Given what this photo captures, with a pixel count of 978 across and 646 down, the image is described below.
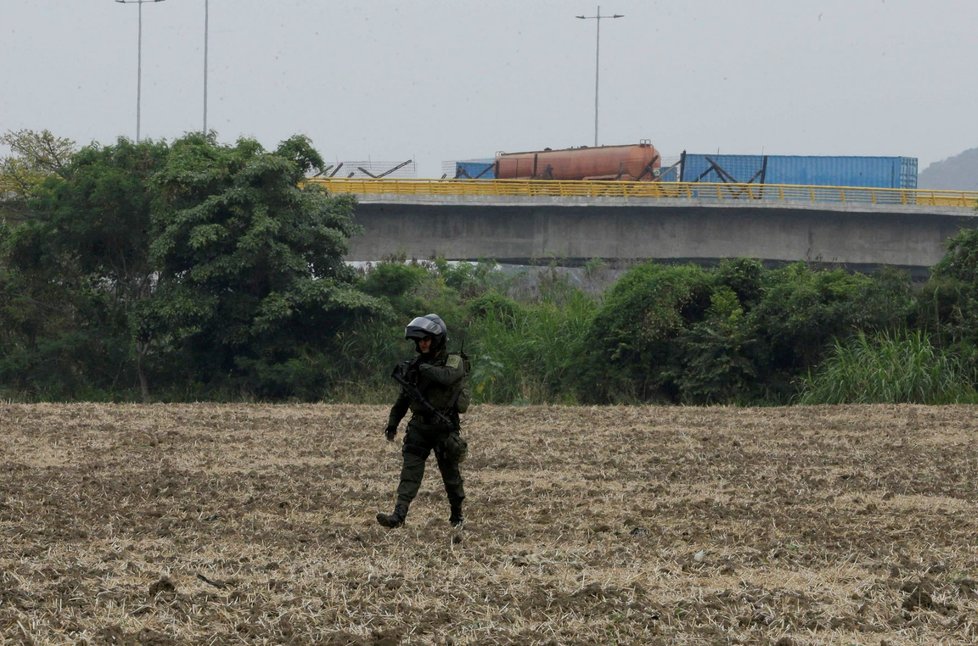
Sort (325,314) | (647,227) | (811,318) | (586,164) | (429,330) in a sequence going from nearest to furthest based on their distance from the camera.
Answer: (429,330)
(811,318)
(325,314)
(647,227)
(586,164)

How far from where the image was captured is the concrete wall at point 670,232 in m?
43.1

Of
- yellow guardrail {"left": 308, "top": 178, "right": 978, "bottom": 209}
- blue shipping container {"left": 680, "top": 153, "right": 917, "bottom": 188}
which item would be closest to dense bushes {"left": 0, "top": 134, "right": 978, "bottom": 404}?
yellow guardrail {"left": 308, "top": 178, "right": 978, "bottom": 209}

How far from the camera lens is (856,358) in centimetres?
2698

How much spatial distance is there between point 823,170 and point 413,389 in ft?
160

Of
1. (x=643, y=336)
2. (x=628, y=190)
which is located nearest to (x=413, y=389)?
(x=643, y=336)

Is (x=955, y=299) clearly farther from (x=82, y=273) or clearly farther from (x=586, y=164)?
(x=586, y=164)

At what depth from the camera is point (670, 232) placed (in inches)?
1726

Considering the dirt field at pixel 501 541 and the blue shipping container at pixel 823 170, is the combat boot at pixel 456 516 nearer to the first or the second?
the dirt field at pixel 501 541

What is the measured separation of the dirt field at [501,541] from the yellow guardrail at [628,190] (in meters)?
24.8

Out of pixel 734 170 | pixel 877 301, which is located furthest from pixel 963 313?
pixel 734 170

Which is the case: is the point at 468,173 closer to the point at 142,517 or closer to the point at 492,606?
the point at 142,517

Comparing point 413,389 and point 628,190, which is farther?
point 628,190

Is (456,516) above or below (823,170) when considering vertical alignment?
below

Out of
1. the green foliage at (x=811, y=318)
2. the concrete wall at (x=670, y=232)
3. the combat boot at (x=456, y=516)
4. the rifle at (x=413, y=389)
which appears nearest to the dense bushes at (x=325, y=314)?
the green foliage at (x=811, y=318)
